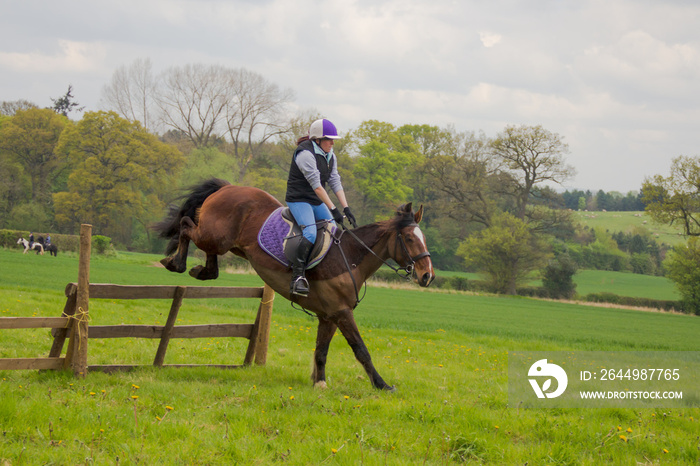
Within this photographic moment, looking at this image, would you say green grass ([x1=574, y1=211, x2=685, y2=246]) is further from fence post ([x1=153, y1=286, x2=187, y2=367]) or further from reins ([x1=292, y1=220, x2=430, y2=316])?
fence post ([x1=153, y1=286, x2=187, y2=367])

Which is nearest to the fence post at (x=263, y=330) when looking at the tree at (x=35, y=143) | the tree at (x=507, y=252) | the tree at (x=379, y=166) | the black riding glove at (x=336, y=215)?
the black riding glove at (x=336, y=215)

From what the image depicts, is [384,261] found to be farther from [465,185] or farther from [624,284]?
[624,284]

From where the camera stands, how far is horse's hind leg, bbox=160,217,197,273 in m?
7.40

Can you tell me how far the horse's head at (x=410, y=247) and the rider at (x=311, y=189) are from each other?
658mm

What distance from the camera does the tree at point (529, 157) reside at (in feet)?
172

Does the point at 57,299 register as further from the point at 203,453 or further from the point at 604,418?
the point at 604,418

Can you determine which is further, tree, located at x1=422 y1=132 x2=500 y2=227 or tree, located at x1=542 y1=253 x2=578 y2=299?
tree, located at x1=422 y1=132 x2=500 y2=227

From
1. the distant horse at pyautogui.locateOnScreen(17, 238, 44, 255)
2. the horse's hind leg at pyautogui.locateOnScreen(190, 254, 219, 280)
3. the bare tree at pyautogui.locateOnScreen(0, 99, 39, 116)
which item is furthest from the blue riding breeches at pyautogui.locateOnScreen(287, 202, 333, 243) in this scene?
the bare tree at pyautogui.locateOnScreen(0, 99, 39, 116)

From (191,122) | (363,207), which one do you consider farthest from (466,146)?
(191,122)

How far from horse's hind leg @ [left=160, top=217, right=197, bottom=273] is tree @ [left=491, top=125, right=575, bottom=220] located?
4932 centimetres

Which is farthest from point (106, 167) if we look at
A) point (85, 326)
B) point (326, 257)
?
point (326, 257)

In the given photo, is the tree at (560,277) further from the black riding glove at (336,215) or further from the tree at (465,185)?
the black riding glove at (336,215)

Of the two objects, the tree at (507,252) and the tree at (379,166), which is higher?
the tree at (379,166)

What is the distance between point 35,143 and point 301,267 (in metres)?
55.5
